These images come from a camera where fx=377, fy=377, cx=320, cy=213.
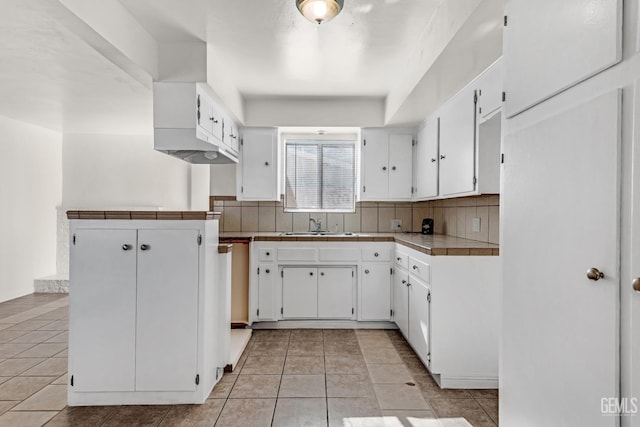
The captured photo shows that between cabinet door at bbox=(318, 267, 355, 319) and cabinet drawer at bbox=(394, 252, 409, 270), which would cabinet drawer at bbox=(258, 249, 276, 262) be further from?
cabinet drawer at bbox=(394, 252, 409, 270)

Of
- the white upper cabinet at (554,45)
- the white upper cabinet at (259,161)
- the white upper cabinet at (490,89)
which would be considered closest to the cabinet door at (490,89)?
the white upper cabinet at (490,89)

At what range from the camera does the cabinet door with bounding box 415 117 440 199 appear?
3.31 m

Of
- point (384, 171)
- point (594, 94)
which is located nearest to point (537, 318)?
point (594, 94)

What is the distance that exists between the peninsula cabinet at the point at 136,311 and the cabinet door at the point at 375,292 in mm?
1835

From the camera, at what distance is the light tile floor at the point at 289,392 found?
6.71ft

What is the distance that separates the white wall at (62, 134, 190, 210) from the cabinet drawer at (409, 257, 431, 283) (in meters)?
3.97

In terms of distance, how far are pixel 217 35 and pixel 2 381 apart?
8.86 ft

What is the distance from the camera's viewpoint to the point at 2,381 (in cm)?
→ 249

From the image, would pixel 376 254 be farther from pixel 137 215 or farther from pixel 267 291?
pixel 137 215

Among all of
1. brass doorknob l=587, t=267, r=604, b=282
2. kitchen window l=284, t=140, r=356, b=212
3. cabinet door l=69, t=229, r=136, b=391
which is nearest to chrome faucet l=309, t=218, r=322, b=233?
kitchen window l=284, t=140, r=356, b=212

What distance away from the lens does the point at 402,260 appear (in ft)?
10.8

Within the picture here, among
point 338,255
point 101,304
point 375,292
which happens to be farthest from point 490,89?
point 101,304

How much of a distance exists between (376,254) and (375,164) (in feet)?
3.28

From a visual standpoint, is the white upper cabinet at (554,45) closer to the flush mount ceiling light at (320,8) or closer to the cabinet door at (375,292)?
the flush mount ceiling light at (320,8)
